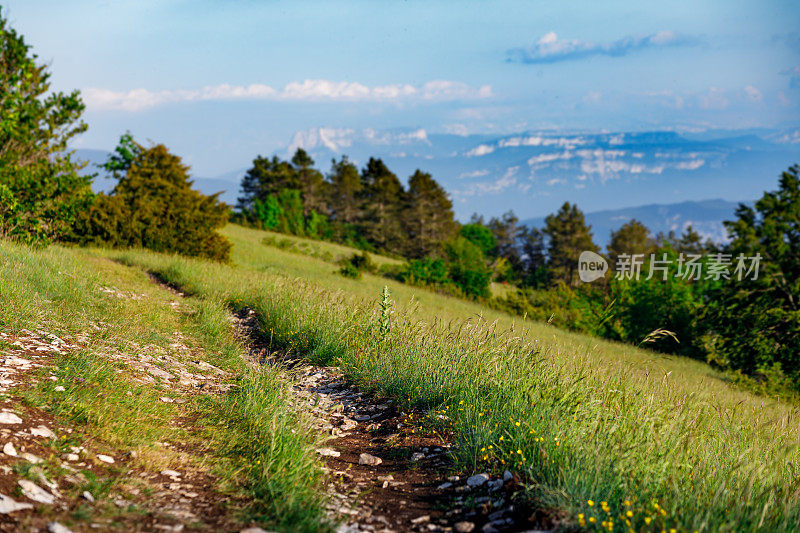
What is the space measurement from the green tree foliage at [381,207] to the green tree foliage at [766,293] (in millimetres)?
51618

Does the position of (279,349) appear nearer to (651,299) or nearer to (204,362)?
(204,362)

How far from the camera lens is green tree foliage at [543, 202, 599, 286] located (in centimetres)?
7500

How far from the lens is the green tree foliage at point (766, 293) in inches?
927

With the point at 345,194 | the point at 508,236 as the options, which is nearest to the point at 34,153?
the point at 345,194

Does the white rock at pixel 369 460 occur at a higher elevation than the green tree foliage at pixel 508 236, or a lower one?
lower

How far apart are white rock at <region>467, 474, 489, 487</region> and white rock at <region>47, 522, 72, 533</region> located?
2535 mm

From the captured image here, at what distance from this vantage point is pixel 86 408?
13.2ft

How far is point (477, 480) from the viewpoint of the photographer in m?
3.67

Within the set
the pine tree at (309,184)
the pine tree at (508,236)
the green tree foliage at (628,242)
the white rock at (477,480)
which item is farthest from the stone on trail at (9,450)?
the pine tree at (508,236)

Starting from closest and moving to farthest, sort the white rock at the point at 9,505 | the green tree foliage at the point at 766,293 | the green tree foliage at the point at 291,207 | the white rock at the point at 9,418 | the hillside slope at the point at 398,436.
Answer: the white rock at the point at 9,505
the hillside slope at the point at 398,436
the white rock at the point at 9,418
the green tree foliage at the point at 766,293
the green tree foliage at the point at 291,207

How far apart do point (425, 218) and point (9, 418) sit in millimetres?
72678

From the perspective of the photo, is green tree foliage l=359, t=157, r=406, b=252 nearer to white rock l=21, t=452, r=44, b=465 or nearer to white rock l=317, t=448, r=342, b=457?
white rock l=317, t=448, r=342, b=457

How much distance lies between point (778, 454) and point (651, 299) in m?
40.8

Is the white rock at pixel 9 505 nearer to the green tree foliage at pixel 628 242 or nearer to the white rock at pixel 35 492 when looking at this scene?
the white rock at pixel 35 492
